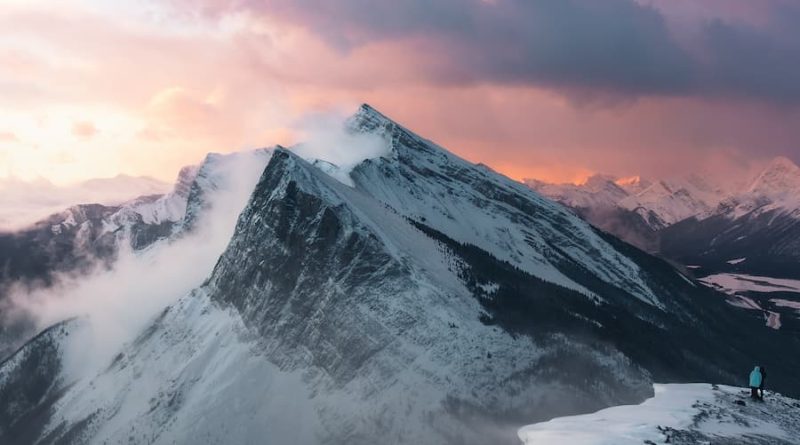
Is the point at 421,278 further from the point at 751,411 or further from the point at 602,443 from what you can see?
the point at 602,443

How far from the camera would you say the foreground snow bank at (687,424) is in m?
63.3

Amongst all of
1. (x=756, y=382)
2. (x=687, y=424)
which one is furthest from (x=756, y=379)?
(x=687, y=424)

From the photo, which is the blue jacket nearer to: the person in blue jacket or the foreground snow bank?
the person in blue jacket

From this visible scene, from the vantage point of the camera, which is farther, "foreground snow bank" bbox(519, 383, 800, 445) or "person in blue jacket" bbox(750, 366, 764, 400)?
"person in blue jacket" bbox(750, 366, 764, 400)

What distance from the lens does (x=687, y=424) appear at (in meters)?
68.0

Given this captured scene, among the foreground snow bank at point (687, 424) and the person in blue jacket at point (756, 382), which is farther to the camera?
the person in blue jacket at point (756, 382)

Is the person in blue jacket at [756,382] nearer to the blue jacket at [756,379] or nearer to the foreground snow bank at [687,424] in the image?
the blue jacket at [756,379]

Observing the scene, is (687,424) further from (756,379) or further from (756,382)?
(756,382)

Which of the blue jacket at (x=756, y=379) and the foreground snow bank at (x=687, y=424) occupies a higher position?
the blue jacket at (x=756, y=379)

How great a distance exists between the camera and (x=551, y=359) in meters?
178

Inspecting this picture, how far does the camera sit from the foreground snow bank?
63.3 m

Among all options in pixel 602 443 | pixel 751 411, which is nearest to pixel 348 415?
pixel 751 411

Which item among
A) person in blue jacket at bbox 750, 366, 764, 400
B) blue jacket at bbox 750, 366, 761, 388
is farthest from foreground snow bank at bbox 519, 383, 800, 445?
blue jacket at bbox 750, 366, 761, 388

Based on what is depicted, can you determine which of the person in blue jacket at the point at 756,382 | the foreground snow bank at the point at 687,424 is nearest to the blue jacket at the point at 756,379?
the person in blue jacket at the point at 756,382
